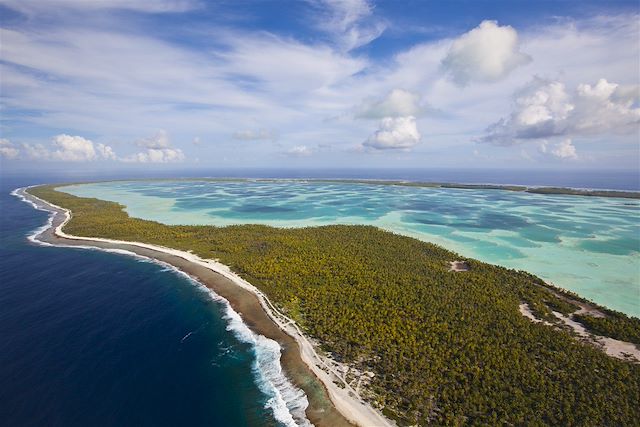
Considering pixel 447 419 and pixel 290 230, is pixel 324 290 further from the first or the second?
pixel 290 230

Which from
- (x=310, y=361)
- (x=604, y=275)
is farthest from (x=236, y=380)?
(x=604, y=275)

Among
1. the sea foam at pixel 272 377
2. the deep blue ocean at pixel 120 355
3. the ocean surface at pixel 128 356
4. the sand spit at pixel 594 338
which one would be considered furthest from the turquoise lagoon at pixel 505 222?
the deep blue ocean at pixel 120 355

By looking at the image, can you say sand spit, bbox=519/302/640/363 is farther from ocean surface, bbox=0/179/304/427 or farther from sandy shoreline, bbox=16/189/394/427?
ocean surface, bbox=0/179/304/427

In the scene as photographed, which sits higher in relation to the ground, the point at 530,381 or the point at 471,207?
the point at 471,207

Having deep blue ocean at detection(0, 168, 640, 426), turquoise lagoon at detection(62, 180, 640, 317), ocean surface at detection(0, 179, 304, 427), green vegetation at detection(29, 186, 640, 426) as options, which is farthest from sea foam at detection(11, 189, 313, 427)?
turquoise lagoon at detection(62, 180, 640, 317)

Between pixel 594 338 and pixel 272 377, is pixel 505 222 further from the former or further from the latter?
pixel 272 377

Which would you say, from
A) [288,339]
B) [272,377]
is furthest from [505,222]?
[272,377]
